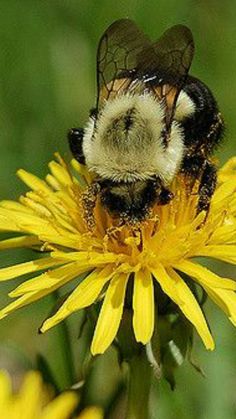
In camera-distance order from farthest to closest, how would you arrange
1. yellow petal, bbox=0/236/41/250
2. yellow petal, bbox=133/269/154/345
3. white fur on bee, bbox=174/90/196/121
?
yellow petal, bbox=0/236/41/250 < white fur on bee, bbox=174/90/196/121 < yellow petal, bbox=133/269/154/345

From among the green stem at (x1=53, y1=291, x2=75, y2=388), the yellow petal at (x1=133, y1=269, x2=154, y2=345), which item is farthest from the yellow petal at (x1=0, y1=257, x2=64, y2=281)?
the green stem at (x1=53, y1=291, x2=75, y2=388)

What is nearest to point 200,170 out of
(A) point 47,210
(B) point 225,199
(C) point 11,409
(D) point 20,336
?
(B) point 225,199

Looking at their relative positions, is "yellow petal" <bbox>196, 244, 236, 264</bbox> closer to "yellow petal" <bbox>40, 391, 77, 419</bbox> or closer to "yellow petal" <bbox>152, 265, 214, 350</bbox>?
"yellow petal" <bbox>152, 265, 214, 350</bbox>

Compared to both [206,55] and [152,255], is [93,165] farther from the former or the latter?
[206,55]

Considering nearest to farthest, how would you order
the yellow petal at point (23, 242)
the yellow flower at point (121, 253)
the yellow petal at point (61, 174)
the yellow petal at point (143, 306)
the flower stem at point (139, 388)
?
the yellow petal at point (143, 306) → the yellow flower at point (121, 253) → the flower stem at point (139, 388) → the yellow petal at point (23, 242) → the yellow petal at point (61, 174)

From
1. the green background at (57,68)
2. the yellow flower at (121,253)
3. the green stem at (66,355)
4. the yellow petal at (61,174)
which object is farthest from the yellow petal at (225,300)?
the green background at (57,68)

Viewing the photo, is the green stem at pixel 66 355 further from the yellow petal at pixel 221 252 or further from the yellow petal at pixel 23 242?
the yellow petal at pixel 221 252

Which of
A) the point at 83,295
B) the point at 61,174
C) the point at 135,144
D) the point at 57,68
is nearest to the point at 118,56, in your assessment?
the point at 135,144
